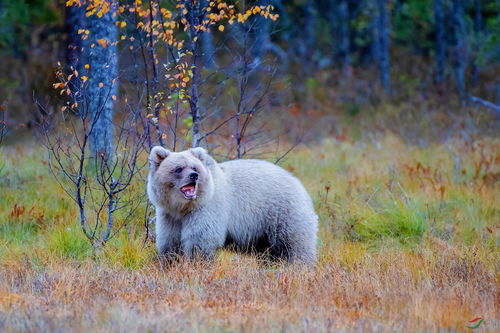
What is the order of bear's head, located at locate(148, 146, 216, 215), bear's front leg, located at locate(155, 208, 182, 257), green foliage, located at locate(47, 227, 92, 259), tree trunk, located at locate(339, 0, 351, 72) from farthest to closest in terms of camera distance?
tree trunk, located at locate(339, 0, 351, 72)
green foliage, located at locate(47, 227, 92, 259)
bear's front leg, located at locate(155, 208, 182, 257)
bear's head, located at locate(148, 146, 216, 215)

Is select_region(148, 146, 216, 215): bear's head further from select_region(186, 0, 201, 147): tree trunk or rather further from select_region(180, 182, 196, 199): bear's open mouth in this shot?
select_region(186, 0, 201, 147): tree trunk

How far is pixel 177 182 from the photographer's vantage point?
6719 mm

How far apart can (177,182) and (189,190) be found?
150mm

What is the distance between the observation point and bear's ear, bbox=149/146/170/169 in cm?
684

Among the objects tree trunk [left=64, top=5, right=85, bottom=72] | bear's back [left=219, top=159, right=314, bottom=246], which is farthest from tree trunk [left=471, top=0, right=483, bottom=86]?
bear's back [left=219, top=159, right=314, bottom=246]

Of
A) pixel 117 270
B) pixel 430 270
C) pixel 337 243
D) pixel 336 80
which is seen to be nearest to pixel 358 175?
pixel 337 243

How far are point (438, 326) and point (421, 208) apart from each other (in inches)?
172

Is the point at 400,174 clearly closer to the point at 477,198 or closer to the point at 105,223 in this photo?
the point at 477,198

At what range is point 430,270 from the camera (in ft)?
22.2

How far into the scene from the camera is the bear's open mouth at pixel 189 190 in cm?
664

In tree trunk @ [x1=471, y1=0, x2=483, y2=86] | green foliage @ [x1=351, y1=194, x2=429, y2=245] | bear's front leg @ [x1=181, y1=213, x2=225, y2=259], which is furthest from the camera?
tree trunk @ [x1=471, y1=0, x2=483, y2=86]

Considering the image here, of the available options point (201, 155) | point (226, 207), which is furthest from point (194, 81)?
point (226, 207)

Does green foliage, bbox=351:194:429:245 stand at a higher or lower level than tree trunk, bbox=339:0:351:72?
lower

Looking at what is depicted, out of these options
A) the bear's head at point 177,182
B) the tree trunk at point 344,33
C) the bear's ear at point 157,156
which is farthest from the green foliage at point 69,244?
the tree trunk at point 344,33
